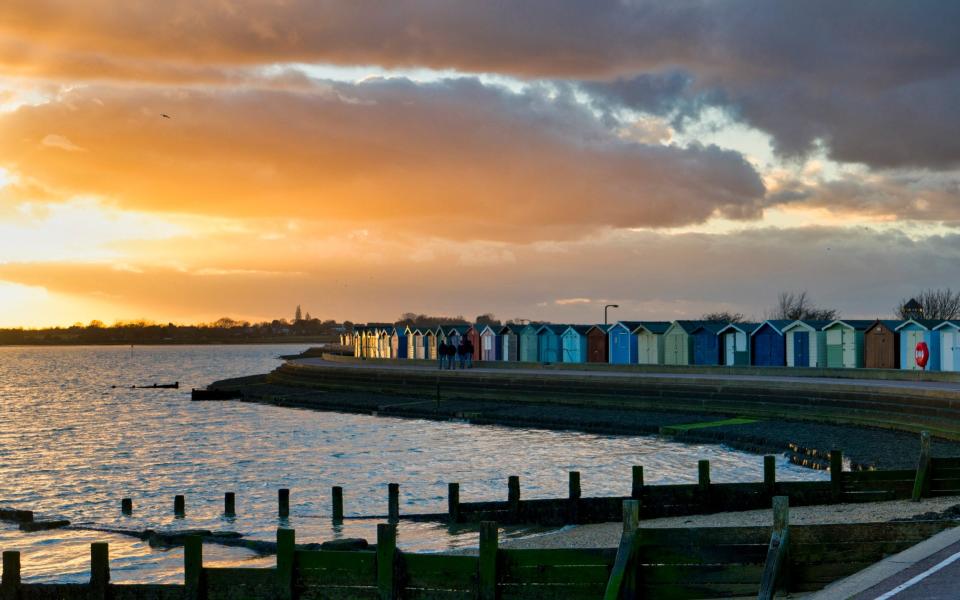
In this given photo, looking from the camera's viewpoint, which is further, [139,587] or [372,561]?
[139,587]

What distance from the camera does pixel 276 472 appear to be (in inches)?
1809

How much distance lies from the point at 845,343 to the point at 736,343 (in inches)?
366

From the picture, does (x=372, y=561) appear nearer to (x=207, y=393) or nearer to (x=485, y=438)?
(x=485, y=438)

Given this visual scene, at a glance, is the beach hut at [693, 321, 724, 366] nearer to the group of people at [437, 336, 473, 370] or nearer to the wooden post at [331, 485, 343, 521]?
the group of people at [437, 336, 473, 370]

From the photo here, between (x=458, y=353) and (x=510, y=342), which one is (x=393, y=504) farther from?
(x=510, y=342)

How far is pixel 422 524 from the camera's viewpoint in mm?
29688

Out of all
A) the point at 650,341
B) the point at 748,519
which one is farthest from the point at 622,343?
the point at 748,519

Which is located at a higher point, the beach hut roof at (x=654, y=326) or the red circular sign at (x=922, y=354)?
the beach hut roof at (x=654, y=326)

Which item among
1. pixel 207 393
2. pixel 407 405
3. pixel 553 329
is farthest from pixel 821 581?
pixel 207 393

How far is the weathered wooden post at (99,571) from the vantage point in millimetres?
17594

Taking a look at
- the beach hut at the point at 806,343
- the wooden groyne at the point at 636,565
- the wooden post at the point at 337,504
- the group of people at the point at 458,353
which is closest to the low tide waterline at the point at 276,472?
the wooden post at the point at 337,504

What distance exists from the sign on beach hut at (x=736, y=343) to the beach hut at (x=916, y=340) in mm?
11937

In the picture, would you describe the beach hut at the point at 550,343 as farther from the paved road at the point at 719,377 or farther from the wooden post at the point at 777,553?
the wooden post at the point at 777,553

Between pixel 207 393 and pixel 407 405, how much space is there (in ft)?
115
